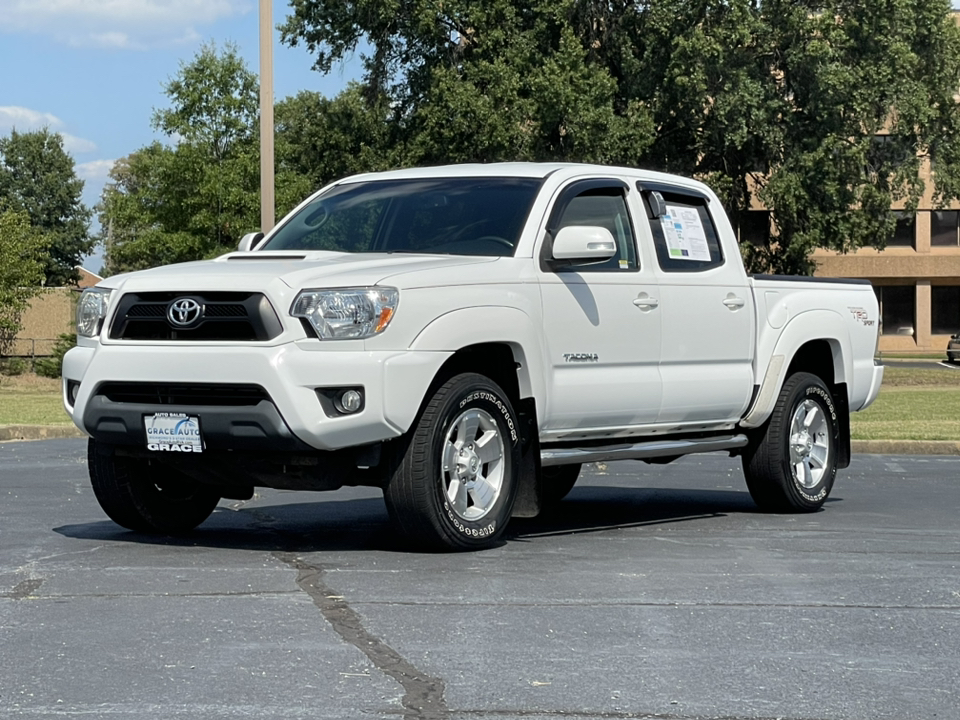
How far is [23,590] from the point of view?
6695 mm

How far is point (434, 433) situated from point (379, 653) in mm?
2364

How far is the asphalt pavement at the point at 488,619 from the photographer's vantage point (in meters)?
4.78

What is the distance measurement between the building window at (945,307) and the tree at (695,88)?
110 feet

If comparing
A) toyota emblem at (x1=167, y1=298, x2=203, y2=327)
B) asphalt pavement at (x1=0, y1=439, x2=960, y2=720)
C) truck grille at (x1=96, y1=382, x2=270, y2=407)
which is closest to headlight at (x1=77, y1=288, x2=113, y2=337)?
truck grille at (x1=96, y1=382, x2=270, y2=407)

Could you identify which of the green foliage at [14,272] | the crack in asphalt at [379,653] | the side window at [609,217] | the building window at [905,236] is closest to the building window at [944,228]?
the building window at [905,236]

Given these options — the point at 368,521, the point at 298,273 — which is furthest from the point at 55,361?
the point at 298,273

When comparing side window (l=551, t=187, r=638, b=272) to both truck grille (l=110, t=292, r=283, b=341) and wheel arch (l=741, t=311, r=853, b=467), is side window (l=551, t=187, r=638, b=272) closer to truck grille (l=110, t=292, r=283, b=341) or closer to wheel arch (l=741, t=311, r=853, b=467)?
wheel arch (l=741, t=311, r=853, b=467)

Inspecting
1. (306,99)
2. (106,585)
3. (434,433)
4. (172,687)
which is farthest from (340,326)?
(306,99)

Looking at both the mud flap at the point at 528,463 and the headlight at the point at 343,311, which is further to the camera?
the mud flap at the point at 528,463

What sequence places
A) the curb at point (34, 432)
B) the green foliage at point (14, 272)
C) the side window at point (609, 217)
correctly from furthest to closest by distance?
the green foliage at point (14, 272) < the curb at point (34, 432) < the side window at point (609, 217)

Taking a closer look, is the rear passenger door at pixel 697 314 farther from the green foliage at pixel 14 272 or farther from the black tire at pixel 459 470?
the green foliage at pixel 14 272

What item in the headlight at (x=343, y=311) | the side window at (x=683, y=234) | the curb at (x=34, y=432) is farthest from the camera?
the curb at (x=34, y=432)

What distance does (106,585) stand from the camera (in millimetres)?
6824

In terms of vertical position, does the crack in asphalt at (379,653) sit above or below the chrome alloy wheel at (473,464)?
below
